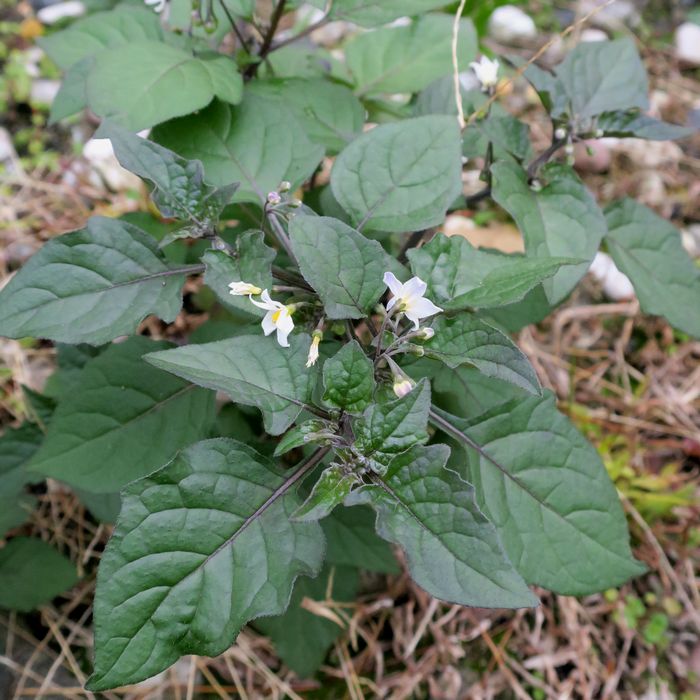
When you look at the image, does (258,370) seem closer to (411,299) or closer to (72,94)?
(411,299)

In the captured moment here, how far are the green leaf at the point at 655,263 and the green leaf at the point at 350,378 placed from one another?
0.71 meters

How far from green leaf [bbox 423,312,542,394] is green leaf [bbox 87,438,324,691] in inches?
12.7

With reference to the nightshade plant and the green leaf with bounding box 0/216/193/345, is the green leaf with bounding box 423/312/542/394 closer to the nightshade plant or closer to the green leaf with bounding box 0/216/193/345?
the nightshade plant

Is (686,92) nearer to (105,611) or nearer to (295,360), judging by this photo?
(295,360)

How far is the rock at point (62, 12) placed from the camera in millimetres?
2693

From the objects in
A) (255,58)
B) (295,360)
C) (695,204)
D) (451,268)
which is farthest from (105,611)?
(695,204)

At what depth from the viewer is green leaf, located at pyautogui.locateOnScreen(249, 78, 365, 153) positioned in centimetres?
150

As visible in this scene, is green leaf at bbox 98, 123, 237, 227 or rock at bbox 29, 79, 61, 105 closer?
green leaf at bbox 98, 123, 237, 227

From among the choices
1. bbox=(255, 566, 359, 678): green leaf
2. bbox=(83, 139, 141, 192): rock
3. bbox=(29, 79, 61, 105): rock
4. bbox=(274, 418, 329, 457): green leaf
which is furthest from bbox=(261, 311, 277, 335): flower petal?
bbox=(29, 79, 61, 105): rock

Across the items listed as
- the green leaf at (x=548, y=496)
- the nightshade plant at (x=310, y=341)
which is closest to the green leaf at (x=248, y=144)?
the nightshade plant at (x=310, y=341)

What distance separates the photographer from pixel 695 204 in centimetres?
262

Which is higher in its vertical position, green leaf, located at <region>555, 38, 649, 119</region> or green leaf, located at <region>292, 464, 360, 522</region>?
green leaf, located at <region>555, 38, 649, 119</region>

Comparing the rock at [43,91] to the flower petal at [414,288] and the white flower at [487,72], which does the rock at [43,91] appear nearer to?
the white flower at [487,72]

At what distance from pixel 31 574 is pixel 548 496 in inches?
47.6
